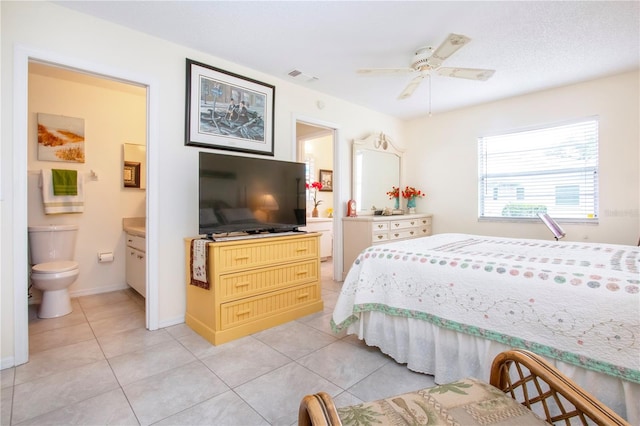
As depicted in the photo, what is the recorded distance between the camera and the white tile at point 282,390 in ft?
5.10

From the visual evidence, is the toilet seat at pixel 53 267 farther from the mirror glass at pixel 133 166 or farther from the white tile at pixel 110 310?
the mirror glass at pixel 133 166

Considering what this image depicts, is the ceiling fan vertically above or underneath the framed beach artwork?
above

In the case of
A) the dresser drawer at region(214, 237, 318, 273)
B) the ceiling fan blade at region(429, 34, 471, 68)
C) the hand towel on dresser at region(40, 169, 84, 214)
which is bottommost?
the dresser drawer at region(214, 237, 318, 273)

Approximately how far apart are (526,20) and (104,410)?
378 centimetres

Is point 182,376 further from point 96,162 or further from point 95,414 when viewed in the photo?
point 96,162

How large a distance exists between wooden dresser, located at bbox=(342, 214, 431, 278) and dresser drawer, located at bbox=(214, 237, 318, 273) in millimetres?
1045

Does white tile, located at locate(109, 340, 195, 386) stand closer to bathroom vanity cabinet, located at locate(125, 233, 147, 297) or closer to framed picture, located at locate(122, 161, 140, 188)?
bathroom vanity cabinet, located at locate(125, 233, 147, 297)

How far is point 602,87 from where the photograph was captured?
340cm

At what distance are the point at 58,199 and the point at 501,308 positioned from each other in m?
4.21

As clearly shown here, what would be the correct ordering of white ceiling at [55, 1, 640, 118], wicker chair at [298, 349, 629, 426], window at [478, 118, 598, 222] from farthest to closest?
window at [478, 118, 598, 222], white ceiling at [55, 1, 640, 118], wicker chair at [298, 349, 629, 426]

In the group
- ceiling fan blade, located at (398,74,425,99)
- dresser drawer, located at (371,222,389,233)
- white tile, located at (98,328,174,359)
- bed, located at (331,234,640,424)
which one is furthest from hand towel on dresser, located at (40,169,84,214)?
ceiling fan blade, located at (398,74,425,99)

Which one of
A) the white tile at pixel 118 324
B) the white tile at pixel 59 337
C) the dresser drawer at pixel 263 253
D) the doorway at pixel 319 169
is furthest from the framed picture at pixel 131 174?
the doorway at pixel 319 169

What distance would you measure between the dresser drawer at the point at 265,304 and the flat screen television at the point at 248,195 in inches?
24.1

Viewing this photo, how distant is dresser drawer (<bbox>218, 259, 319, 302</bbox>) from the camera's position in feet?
8.02
